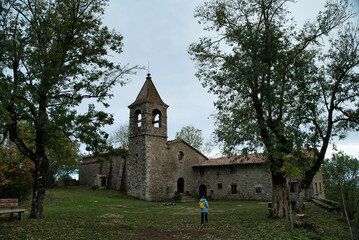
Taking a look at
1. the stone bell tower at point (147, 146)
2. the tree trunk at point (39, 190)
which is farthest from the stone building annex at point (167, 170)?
the tree trunk at point (39, 190)

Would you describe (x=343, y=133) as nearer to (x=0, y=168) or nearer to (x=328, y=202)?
(x=328, y=202)

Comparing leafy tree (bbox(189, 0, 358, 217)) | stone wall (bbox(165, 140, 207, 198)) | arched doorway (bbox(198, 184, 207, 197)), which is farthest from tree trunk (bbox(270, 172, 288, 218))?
arched doorway (bbox(198, 184, 207, 197))

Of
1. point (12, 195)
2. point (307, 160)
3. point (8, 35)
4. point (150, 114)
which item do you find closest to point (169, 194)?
point (150, 114)

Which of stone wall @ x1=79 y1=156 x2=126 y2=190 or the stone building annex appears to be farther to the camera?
stone wall @ x1=79 y1=156 x2=126 y2=190

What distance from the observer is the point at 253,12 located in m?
15.0

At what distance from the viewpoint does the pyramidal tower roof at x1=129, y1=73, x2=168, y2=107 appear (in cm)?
2933

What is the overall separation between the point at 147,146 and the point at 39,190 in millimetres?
16377

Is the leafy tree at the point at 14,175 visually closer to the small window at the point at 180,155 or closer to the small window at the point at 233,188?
the small window at the point at 180,155

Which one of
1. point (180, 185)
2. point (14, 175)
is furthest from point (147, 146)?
point (14, 175)

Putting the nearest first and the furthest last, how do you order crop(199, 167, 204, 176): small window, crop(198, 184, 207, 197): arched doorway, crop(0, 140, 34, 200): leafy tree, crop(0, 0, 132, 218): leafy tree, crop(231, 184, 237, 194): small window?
crop(0, 0, 132, 218): leafy tree, crop(0, 140, 34, 200): leafy tree, crop(231, 184, 237, 194): small window, crop(198, 184, 207, 197): arched doorway, crop(199, 167, 204, 176): small window

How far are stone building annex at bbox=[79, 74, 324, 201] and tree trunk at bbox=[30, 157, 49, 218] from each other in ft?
50.9

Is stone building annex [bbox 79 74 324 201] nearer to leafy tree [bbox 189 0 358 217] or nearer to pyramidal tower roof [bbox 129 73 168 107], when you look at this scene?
pyramidal tower roof [bbox 129 73 168 107]

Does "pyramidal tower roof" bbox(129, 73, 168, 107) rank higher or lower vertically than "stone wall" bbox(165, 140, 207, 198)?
higher

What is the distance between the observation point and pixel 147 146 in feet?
91.1
